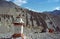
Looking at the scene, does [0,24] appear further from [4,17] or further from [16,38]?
[16,38]

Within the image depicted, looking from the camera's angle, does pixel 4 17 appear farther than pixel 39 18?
No

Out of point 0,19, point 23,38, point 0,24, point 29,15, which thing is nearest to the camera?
point 23,38

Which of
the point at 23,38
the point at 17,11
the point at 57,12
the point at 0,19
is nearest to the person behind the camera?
the point at 23,38

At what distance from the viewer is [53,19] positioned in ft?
235

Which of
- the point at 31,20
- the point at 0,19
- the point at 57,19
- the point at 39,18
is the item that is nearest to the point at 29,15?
the point at 31,20

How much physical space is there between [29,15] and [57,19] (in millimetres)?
12691

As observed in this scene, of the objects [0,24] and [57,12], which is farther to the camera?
[57,12]

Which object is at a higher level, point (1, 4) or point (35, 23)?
Answer: point (1, 4)

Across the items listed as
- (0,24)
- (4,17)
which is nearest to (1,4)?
(4,17)

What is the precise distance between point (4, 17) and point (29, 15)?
15849 mm

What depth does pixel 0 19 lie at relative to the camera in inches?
1907

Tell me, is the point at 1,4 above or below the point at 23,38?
above

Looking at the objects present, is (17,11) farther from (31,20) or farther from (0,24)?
(0,24)

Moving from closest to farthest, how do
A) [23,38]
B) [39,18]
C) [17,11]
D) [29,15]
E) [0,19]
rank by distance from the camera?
1. [23,38]
2. [0,19]
3. [17,11]
4. [29,15]
5. [39,18]
